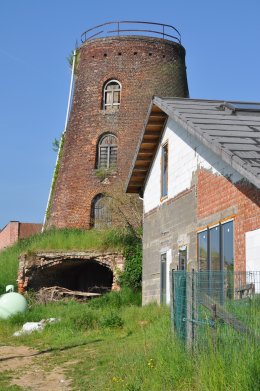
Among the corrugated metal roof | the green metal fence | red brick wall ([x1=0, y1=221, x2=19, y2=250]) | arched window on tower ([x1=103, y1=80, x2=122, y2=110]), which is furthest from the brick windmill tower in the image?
the green metal fence

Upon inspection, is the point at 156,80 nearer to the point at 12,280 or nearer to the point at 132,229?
the point at 132,229

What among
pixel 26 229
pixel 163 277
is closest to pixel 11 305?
pixel 163 277

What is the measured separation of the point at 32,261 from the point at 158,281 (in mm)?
9517

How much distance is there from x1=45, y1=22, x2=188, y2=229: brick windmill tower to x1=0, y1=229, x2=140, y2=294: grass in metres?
2.92

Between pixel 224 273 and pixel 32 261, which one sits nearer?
pixel 224 273

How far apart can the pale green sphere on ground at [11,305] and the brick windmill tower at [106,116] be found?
11.4 metres

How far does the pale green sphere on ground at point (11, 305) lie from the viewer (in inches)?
810

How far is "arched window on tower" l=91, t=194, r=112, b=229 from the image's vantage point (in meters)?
32.4

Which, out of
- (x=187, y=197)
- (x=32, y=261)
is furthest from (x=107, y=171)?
(x=187, y=197)

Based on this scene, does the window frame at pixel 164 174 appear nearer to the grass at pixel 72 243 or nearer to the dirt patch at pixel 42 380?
the dirt patch at pixel 42 380

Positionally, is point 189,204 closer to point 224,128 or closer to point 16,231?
point 224,128

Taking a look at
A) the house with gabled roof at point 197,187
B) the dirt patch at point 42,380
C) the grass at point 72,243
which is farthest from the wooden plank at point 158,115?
the grass at point 72,243

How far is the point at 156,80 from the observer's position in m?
33.5

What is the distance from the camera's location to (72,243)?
28000 mm
